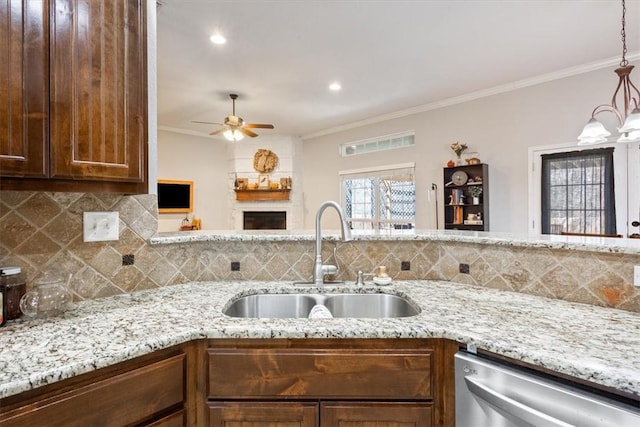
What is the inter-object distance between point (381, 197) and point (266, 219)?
8.13 ft

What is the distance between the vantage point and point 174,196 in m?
6.44

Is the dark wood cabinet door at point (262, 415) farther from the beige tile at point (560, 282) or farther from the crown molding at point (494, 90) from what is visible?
the crown molding at point (494, 90)

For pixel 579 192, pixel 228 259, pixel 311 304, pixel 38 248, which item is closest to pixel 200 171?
pixel 228 259

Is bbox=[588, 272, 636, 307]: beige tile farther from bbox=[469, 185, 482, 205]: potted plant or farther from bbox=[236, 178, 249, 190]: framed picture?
bbox=[236, 178, 249, 190]: framed picture

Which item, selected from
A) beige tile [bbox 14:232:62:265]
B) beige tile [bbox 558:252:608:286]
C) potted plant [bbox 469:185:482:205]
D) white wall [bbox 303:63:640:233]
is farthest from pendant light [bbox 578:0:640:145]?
beige tile [bbox 14:232:62:265]

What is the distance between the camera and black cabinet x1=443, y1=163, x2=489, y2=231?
176 inches

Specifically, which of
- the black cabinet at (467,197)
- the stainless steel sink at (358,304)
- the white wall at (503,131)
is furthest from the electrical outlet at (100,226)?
the white wall at (503,131)

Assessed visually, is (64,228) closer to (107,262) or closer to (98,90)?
(107,262)

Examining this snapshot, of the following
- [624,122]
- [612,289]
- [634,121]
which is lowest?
[612,289]

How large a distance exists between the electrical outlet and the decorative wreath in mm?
5454

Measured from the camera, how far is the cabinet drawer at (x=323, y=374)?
1.07m

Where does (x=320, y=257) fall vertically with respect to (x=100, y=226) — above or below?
below

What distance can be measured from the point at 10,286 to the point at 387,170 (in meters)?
5.34

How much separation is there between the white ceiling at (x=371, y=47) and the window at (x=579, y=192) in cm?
85
